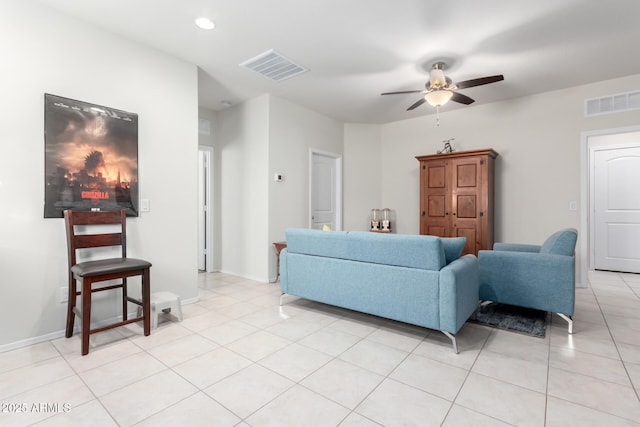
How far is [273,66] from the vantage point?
351cm

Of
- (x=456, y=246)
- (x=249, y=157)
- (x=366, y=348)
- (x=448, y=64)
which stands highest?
(x=448, y=64)

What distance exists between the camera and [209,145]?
5.02 meters

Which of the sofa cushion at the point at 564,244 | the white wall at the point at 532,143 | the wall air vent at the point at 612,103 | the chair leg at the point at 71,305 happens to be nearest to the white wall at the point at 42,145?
the chair leg at the point at 71,305

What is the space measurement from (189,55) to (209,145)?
1906mm

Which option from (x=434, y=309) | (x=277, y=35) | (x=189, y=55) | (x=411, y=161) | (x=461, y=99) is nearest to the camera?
(x=434, y=309)

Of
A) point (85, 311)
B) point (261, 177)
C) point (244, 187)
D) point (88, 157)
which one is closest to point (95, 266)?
point (85, 311)

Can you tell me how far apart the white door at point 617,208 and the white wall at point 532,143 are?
1.63 metres

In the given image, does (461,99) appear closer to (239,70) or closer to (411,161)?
(411,161)

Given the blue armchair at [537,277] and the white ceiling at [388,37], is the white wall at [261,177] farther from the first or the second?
the blue armchair at [537,277]

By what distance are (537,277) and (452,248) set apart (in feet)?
2.99

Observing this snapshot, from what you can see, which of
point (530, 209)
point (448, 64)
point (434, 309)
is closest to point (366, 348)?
point (434, 309)

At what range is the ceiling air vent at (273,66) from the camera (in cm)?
329

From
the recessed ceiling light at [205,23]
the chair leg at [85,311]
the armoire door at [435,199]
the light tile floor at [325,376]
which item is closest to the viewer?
the light tile floor at [325,376]

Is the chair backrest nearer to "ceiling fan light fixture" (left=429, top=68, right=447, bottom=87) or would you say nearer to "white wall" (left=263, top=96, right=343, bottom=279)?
"white wall" (left=263, top=96, right=343, bottom=279)
